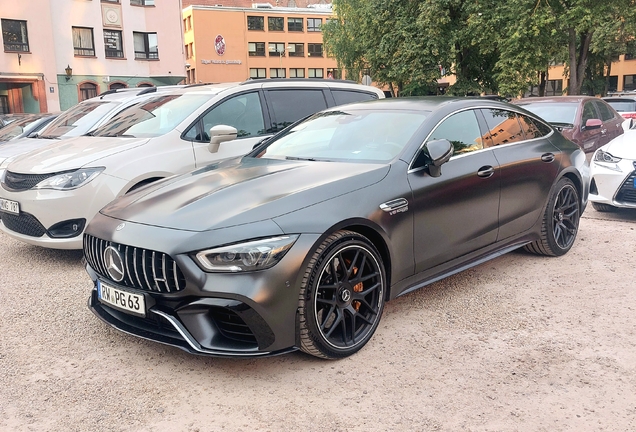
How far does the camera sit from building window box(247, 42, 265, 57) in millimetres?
65188

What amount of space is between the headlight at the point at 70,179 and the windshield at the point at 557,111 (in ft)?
25.8

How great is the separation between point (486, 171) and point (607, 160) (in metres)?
3.46

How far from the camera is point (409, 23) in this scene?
30.3 m

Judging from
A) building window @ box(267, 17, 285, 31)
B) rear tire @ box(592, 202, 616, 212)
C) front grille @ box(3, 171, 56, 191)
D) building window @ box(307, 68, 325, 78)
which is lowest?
rear tire @ box(592, 202, 616, 212)

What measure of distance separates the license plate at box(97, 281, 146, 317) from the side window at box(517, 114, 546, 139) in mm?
3713

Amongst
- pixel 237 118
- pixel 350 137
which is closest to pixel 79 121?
pixel 237 118

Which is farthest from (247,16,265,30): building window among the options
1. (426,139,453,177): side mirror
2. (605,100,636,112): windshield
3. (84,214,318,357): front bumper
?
(84,214,318,357): front bumper

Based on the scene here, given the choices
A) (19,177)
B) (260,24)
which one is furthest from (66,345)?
(260,24)

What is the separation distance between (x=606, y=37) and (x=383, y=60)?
611 inches

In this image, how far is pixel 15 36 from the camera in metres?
32.2

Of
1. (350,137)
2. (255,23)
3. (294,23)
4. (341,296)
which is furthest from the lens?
(294,23)

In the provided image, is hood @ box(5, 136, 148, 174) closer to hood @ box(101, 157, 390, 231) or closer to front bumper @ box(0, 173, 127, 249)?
front bumper @ box(0, 173, 127, 249)

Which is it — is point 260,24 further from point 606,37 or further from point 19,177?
point 19,177

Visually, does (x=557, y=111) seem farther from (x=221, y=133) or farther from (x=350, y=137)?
(x=350, y=137)
